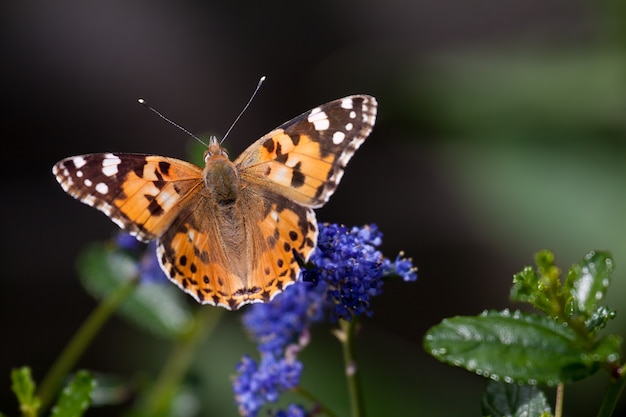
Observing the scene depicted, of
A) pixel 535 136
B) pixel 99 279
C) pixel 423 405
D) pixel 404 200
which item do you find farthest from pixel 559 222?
pixel 99 279

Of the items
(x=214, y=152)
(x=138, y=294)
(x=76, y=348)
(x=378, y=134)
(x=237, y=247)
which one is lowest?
(x=76, y=348)

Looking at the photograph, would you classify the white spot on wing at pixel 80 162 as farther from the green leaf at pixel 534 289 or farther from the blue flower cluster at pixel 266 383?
the green leaf at pixel 534 289

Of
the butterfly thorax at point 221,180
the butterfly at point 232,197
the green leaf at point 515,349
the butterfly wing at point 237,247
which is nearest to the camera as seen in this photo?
the green leaf at point 515,349

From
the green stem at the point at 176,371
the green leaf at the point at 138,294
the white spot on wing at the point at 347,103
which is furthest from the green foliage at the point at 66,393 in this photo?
the green leaf at the point at 138,294

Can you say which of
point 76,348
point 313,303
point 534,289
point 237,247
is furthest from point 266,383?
point 534,289

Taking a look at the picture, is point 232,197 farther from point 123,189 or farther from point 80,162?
point 80,162

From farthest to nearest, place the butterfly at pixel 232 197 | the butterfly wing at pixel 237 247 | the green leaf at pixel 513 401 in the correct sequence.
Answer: the butterfly at pixel 232 197, the butterfly wing at pixel 237 247, the green leaf at pixel 513 401
